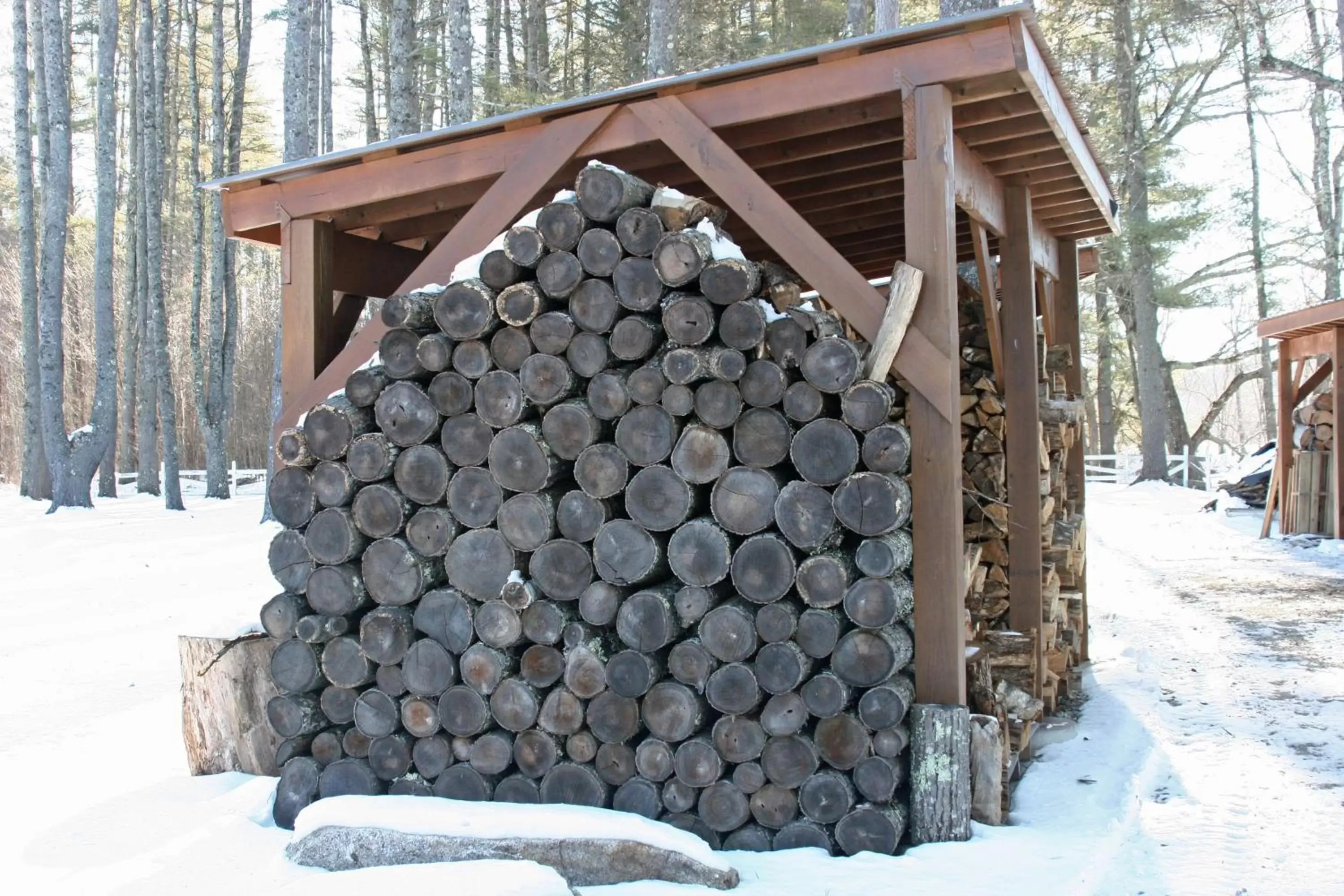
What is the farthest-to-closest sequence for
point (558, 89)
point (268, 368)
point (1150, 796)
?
point (268, 368) → point (558, 89) → point (1150, 796)

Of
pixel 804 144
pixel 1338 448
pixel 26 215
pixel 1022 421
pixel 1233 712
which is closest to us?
pixel 804 144

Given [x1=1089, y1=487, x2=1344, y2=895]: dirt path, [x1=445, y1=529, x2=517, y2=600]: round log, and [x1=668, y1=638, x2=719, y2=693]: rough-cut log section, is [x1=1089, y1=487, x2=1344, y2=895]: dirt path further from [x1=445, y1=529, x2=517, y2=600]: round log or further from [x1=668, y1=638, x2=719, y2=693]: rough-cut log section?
[x1=445, y1=529, x2=517, y2=600]: round log

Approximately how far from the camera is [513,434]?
4340 millimetres

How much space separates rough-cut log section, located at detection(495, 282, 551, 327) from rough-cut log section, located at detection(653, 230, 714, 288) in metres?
0.52

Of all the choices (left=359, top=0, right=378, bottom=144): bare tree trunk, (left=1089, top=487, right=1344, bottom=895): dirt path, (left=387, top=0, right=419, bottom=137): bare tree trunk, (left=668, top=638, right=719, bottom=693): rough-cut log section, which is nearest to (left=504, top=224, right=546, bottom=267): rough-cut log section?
(left=668, top=638, right=719, bottom=693): rough-cut log section

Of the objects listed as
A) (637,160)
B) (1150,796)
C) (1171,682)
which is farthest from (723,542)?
(1171,682)

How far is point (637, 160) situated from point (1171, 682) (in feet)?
16.1

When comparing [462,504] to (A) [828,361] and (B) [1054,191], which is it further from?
(B) [1054,191]

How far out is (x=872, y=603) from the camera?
13.0 feet

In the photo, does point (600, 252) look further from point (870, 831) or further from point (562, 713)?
point (870, 831)

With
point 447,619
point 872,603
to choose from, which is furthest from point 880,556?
point 447,619

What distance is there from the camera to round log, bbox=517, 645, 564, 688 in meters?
4.33

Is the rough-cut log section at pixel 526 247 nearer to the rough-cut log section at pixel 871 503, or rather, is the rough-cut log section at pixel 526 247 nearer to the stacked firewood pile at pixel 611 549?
the stacked firewood pile at pixel 611 549

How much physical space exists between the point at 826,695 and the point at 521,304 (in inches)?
77.8
